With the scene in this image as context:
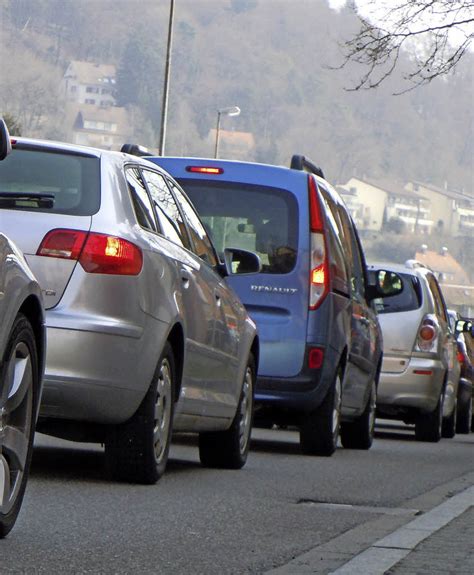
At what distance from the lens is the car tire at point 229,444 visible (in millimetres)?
10211

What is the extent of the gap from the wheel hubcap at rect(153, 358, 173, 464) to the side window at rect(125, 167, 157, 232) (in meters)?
0.69

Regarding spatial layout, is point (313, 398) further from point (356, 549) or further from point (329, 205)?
point (356, 549)

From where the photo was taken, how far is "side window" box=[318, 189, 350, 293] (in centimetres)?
1187

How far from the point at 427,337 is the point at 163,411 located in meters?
8.58

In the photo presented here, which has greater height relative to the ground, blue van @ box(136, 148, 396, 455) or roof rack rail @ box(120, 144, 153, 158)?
roof rack rail @ box(120, 144, 153, 158)

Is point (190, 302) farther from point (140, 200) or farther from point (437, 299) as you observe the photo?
point (437, 299)

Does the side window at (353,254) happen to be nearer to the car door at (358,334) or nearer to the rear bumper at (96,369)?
the car door at (358,334)

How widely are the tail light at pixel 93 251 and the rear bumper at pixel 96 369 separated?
0.26 metres

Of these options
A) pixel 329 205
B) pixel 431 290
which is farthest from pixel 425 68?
pixel 329 205

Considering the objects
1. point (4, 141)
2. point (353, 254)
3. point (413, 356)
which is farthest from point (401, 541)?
point (413, 356)

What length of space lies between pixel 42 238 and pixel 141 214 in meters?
0.75

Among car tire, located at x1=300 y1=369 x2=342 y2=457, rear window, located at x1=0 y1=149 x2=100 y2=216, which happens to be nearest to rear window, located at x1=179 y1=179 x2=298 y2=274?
car tire, located at x1=300 y1=369 x2=342 y2=457

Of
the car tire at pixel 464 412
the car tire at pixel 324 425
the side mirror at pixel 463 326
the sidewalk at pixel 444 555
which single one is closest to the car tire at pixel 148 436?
the sidewalk at pixel 444 555

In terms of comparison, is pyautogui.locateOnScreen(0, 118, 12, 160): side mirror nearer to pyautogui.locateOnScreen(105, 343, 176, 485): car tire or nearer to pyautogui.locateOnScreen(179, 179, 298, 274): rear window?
pyautogui.locateOnScreen(105, 343, 176, 485): car tire
